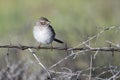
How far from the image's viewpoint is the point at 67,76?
6270mm

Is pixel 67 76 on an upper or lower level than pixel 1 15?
upper

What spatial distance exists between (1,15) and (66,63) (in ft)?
29.1

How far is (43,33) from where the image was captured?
859cm

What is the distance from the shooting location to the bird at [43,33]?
335 inches

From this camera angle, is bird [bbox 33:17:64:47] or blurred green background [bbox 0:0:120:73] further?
blurred green background [bbox 0:0:120:73]

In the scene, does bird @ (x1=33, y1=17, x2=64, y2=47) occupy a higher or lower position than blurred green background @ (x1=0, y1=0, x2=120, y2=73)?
higher

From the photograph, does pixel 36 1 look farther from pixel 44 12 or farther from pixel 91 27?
pixel 91 27

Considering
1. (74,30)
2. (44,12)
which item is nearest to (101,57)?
(74,30)

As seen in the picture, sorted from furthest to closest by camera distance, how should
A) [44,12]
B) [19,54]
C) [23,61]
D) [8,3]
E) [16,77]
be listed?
[8,3] < [44,12] < [19,54] < [23,61] < [16,77]

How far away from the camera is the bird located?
27.9 ft

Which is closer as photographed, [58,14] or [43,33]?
[43,33]

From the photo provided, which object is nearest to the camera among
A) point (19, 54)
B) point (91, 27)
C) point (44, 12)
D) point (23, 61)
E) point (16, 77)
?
point (16, 77)

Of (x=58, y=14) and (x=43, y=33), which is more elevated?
(x=43, y=33)

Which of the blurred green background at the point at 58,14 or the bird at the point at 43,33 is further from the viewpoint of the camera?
the blurred green background at the point at 58,14
